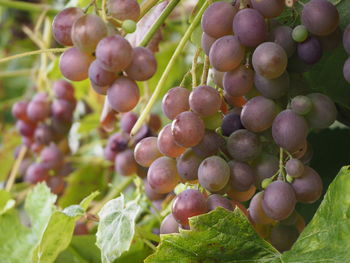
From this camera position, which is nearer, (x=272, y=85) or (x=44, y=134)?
(x=272, y=85)

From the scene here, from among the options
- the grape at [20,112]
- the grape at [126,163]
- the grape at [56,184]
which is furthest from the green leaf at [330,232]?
the grape at [20,112]

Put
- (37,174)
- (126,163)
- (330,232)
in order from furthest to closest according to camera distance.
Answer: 1. (37,174)
2. (126,163)
3. (330,232)

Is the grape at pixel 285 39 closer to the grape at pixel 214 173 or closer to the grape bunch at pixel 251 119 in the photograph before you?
the grape bunch at pixel 251 119

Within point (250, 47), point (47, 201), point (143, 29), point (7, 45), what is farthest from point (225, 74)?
point (7, 45)

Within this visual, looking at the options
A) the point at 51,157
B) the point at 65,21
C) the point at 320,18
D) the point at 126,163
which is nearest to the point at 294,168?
the point at 320,18

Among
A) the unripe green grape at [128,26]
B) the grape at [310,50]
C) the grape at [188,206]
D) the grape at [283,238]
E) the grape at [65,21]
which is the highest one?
the grape at [65,21]

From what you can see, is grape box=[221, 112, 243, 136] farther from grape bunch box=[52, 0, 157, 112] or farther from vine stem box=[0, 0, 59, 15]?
vine stem box=[0, 0, 59, 15]

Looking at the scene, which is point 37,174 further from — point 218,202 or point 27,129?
point 218,202
